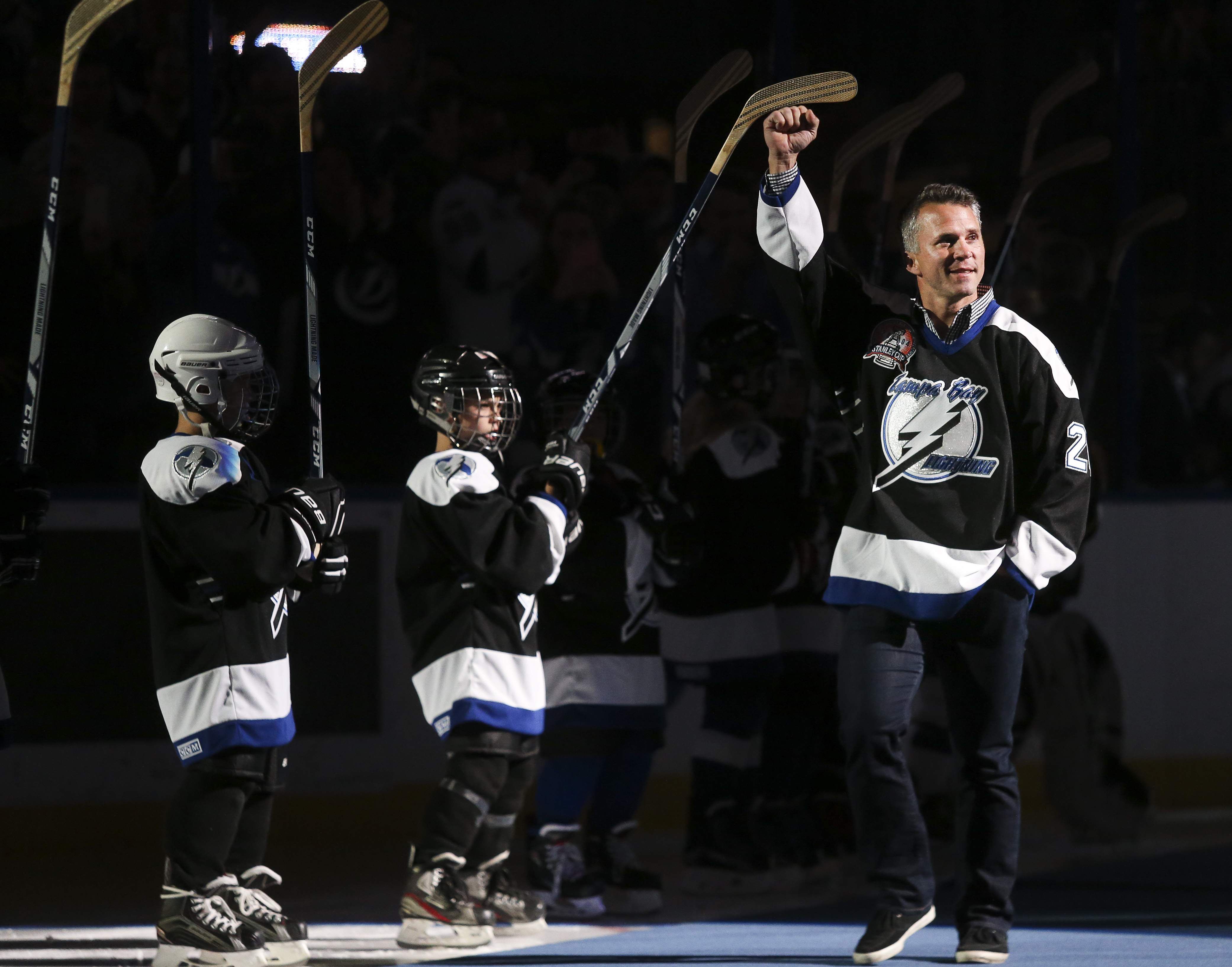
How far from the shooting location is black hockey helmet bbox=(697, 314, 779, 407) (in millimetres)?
5078

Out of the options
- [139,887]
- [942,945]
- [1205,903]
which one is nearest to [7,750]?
[139,887]

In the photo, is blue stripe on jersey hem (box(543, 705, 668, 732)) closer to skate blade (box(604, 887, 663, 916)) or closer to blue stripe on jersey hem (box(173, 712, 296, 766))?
skate blade (box(604, 887, 663, 916))

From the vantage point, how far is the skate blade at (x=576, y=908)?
464 cm

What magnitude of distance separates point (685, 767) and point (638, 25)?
2504 millimetres

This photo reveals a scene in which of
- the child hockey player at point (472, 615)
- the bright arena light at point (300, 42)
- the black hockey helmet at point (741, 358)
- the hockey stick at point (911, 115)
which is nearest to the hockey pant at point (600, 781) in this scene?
the child hockey player at point (472, 615)

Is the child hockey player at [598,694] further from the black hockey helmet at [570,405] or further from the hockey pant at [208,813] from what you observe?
the hockey pant at [208,813]

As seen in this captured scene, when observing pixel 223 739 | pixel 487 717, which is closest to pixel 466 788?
pixel 487 717

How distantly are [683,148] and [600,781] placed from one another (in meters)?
1.58

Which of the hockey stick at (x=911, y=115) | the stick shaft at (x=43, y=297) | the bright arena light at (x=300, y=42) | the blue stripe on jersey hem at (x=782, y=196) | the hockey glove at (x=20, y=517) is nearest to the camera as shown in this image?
the blue stripe on jersey hem at (x=782, y=196)

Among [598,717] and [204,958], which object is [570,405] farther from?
[204,958]

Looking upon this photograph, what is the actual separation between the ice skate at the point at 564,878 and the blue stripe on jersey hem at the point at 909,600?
125 centimetres

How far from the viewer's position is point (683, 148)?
496cm

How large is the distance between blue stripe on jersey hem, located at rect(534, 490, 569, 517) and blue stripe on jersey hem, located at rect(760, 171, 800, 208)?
812mm

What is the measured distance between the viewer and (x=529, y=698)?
4.24 metres
